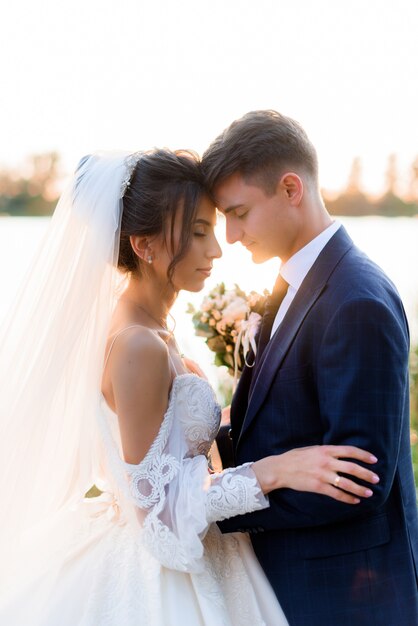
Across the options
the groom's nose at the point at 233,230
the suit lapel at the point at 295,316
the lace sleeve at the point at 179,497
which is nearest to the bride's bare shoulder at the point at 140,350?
the lace sleeve at the point at 179,497

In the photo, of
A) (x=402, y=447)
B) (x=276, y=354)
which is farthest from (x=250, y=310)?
(x=402, y=447)

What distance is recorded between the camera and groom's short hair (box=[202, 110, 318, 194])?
10.4 ft

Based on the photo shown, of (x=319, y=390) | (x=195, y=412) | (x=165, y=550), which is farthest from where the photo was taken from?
(x=195, y=412)

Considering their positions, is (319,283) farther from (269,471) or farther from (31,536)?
(31,536)

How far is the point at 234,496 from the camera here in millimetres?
2818

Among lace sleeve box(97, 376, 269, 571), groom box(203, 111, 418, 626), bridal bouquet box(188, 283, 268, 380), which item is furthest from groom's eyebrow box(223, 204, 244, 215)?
lace sleeve box(97, 376, 269, 571)

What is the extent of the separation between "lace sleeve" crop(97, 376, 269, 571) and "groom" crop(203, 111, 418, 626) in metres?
0.10

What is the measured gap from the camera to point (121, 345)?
2.97 metres

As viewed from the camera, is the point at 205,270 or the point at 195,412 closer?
the point at 195,412

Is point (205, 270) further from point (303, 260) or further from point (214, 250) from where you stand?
point (303, 260)

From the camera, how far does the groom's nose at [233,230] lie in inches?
129

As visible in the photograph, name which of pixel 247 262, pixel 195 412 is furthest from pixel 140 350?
pixel 247 262

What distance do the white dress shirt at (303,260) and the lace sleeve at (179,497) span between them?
0.64 m

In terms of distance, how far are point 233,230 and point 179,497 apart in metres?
1.09
